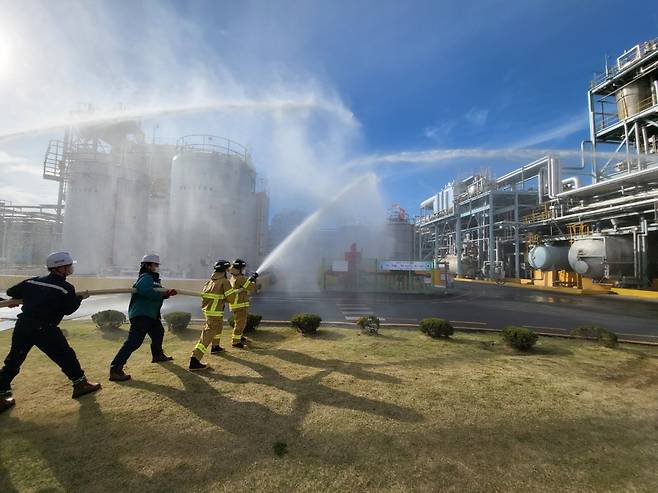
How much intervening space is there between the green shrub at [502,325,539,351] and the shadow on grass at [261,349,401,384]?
3575mm

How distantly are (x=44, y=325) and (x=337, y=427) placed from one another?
3.94 metres

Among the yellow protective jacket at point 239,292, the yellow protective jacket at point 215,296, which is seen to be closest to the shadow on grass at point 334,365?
the yellow protective jacket at point 239,292

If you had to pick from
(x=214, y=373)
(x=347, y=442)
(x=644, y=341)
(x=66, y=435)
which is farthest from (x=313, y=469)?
(x=644, y=341)

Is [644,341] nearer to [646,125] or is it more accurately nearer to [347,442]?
[347,442]

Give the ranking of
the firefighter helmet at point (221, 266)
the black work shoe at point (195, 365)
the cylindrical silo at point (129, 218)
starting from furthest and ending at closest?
the cylindrical silo at point (129, 218) < the firefighter helmet at point (221, 266) < the black work shoe at point (195, 365)

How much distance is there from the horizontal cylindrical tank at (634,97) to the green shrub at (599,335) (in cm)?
2942

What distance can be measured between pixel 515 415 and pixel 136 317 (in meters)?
5.58

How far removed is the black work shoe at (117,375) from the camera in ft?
16.2

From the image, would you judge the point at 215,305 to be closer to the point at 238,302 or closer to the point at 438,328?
the point at 238,302

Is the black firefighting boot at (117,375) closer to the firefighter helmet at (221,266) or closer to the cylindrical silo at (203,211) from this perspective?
the firefighter helmet at (221,266)

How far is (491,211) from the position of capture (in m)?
36.4

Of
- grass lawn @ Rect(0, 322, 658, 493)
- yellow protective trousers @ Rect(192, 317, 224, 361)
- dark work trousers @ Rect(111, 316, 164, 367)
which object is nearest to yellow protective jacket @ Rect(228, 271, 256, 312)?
yellow protective trousers @ Rect(192, 317, 224, 361)

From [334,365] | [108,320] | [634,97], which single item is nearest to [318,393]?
[334,365]

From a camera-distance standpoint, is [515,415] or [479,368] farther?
[479,368]
